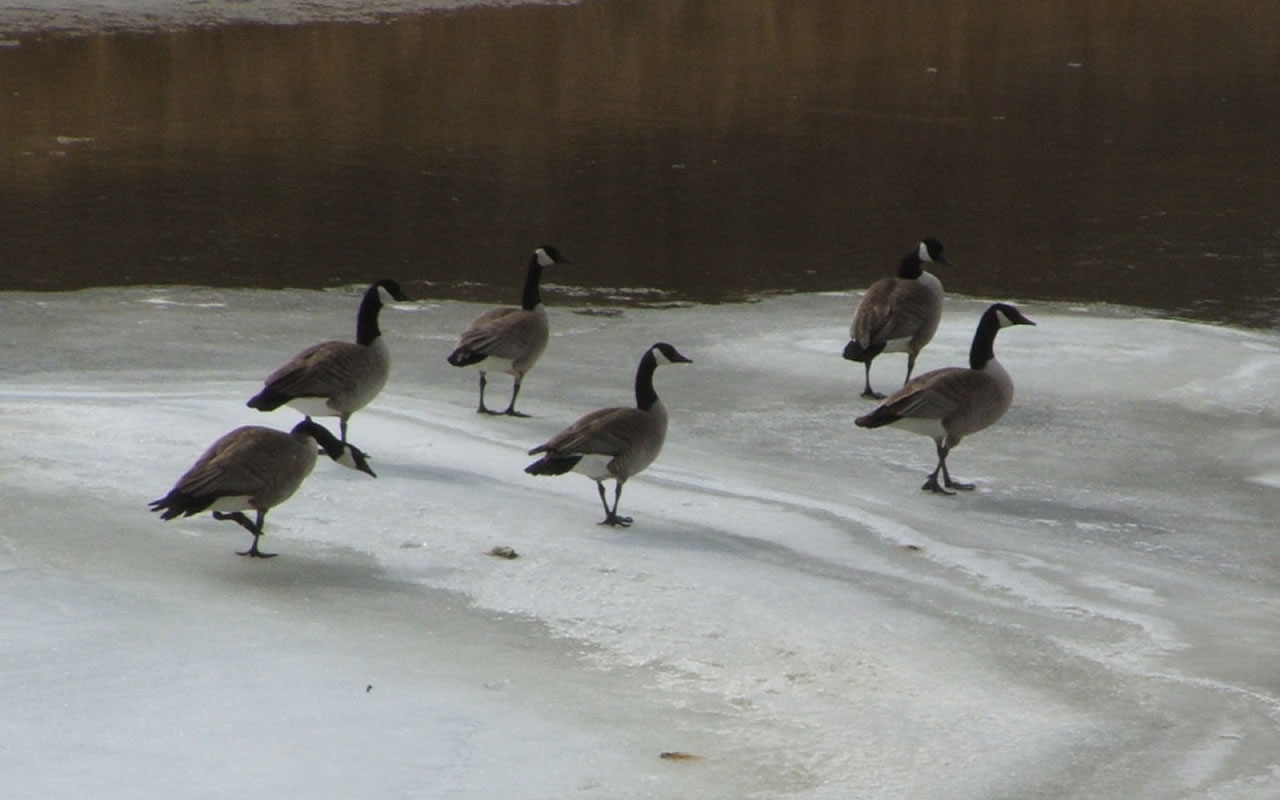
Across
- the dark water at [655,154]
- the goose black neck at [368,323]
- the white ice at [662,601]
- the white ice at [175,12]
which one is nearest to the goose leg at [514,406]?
the white ice at [662,601]

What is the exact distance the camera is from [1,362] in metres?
10.4

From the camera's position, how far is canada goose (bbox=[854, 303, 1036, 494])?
8.20 meters

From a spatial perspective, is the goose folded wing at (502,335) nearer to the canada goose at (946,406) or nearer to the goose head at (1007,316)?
the canada goose at (946,406)

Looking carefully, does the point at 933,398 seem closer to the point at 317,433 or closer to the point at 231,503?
the point at 317,433

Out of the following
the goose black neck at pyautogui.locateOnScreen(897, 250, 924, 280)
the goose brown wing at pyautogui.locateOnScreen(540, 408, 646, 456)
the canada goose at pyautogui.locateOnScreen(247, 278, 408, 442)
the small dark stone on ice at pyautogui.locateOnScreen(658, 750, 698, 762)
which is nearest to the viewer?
the small dark stone on ice at pyautogui.locateOnScreen(658, 750, 698, 762)

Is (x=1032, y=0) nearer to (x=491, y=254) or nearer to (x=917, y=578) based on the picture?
(x=491, y=254)

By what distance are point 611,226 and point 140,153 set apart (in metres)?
6.17

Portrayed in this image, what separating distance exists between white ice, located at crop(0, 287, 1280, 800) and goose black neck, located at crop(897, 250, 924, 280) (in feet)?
2.33

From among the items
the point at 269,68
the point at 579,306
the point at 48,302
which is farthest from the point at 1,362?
the point at 269,68

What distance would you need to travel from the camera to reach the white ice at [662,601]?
5184 mm

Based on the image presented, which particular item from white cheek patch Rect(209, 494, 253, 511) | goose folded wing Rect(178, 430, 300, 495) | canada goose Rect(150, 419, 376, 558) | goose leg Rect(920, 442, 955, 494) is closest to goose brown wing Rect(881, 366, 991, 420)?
goose leg Rect(920, 442, 955, 494)

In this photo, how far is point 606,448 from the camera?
7.30 metres

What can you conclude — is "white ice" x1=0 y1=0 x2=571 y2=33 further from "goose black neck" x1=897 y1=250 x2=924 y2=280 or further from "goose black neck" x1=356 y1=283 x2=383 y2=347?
"goose black neck" x1=356 y1=283 x2=383 y2=347

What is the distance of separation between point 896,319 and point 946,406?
1652 millimetres
